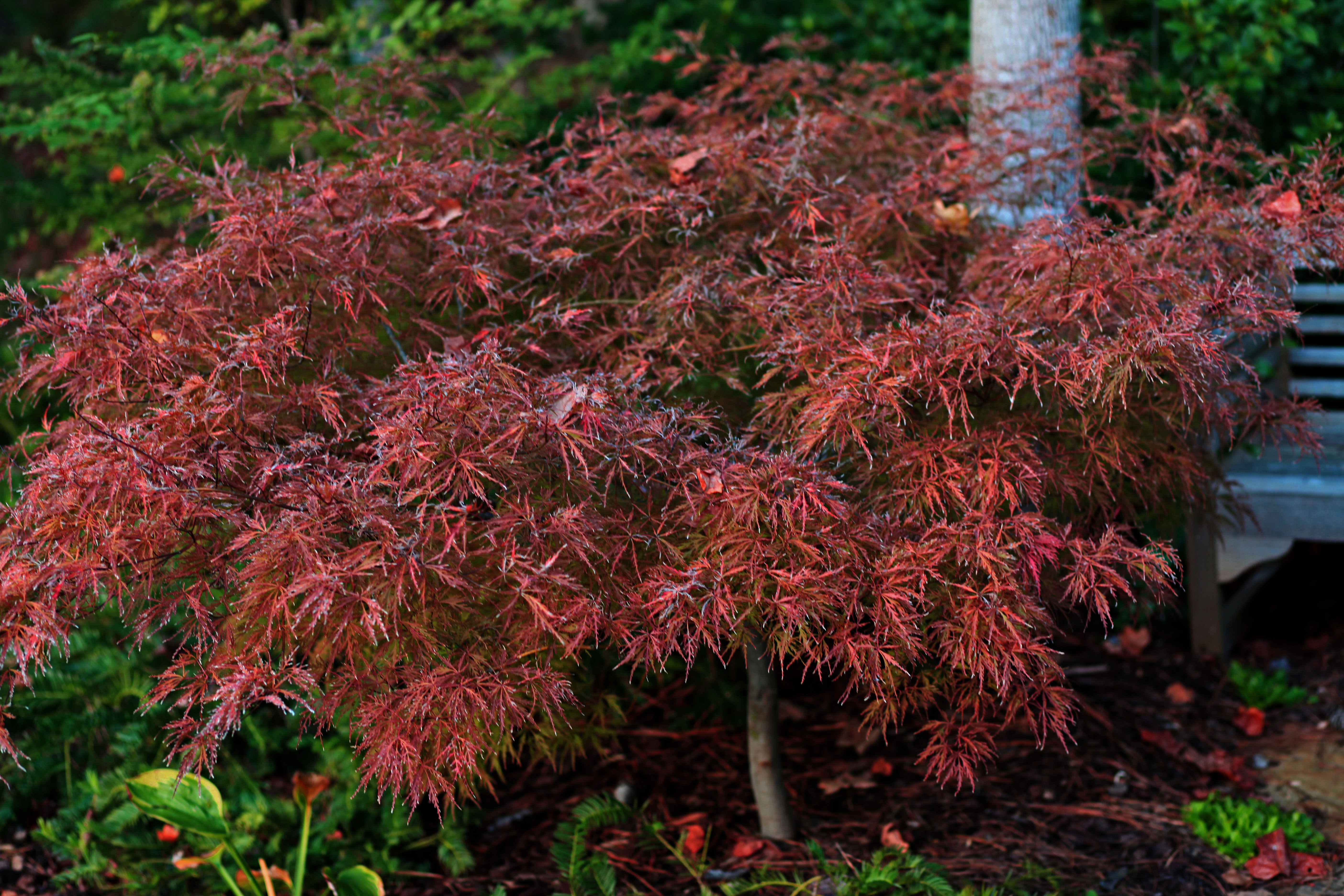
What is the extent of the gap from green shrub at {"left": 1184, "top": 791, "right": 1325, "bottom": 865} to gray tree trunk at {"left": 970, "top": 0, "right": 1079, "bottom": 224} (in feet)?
5.35

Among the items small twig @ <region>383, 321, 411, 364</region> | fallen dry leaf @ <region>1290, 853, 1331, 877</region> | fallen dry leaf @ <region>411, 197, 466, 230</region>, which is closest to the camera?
small twig @ <region>383, 321, 411, 364</region>

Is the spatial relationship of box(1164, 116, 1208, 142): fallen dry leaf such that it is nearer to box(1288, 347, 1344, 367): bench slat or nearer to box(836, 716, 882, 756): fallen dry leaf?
box(1288, 347, 1344, 367): bench slat

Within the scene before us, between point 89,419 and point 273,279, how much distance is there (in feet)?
1.49

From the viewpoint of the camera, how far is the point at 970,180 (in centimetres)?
269

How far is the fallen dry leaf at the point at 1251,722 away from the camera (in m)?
3.33

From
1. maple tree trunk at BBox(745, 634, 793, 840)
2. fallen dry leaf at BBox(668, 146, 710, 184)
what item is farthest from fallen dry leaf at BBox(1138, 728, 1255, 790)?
fallen dry leaf at BBox(668, 146, 710, 184)

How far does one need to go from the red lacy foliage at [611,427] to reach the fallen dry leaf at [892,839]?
66 centimetres

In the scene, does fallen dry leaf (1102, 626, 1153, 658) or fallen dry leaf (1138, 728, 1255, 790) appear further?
fallen dry leaf (1102, 626, 1153, 658)

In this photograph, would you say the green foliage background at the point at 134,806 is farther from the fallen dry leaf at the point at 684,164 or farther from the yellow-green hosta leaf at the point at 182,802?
the fallen dry leaf at the point at 684,164

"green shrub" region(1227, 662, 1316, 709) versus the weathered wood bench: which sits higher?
the weathered wood bench

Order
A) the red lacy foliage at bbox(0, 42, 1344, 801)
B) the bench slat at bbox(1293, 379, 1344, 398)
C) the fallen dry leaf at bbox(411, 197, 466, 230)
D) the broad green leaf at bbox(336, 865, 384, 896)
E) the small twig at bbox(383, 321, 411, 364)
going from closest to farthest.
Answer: the red lacy foliage at bbox(0, 42, 1344, 801)
the small twig at bbox(383, 321, 411, 364)
the fallen dry leaf at bbox(411, 197, 466, 230)
the broad green leaf at bbox(336, 865, 384, 896)
the bench slat at bbox(1293, 379, 1344, 398)

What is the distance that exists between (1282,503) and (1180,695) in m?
0.71

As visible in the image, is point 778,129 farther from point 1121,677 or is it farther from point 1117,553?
point 1121,677

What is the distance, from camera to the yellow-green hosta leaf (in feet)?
7.92
